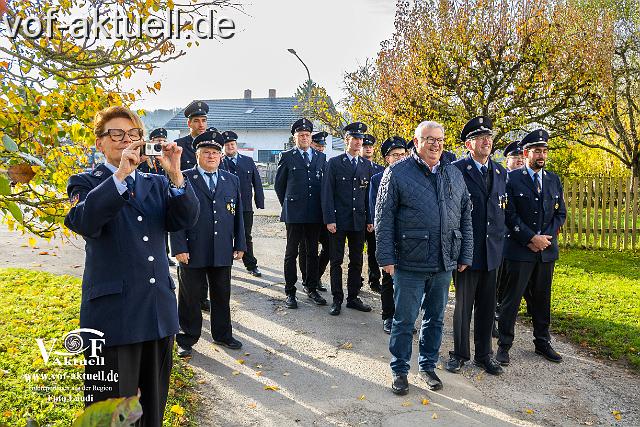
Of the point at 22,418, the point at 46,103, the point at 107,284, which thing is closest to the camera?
the point at 107,284

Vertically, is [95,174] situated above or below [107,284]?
above

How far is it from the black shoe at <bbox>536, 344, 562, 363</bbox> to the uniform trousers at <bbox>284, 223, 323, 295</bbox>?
10.1 ft

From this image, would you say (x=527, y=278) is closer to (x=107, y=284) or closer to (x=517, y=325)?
(x=517, y=325)

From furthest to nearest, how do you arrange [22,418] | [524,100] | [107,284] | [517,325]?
1. [524,100]
2. [517,325]
3. [22,418]
4. [107,284]

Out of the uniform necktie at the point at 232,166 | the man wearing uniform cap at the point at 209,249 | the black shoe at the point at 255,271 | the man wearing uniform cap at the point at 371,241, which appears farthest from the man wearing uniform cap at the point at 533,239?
the uniform necktie at the point at 232,166

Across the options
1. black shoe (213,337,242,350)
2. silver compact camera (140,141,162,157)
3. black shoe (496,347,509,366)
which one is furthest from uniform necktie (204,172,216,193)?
black shoe (496,347,509,366)

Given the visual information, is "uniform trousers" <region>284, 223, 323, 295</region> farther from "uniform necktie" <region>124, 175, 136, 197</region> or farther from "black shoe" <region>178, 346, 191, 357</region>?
"uniform necktie" <region>124, 175, 136, 197</region>

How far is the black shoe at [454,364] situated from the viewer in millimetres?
5295

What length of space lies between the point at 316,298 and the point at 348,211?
4.32 feet

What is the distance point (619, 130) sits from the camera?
61.6ft

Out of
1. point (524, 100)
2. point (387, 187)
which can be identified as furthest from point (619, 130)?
point (387, 187)

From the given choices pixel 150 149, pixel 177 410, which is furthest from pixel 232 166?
pixel 150 149

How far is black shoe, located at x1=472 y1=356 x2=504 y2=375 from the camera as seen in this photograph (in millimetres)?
5270

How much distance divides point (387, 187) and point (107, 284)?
274cm
